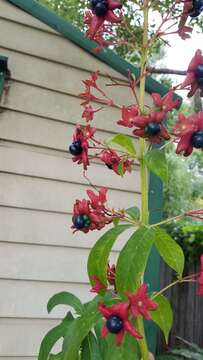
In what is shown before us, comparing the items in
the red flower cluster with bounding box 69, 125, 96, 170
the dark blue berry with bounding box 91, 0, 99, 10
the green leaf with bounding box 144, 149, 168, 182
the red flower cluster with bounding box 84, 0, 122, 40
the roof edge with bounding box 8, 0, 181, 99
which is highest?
the roof edge with bounding box 8, 0, 181, 99

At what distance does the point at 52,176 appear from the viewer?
2494mm

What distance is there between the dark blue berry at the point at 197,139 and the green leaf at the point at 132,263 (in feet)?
0.83

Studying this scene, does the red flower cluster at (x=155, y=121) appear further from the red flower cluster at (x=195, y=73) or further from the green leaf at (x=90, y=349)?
the green leaf at (x=90, y=349)

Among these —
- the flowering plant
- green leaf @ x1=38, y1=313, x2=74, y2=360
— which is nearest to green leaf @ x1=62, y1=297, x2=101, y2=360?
the flowering plant

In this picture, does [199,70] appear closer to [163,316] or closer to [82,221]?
[82,221]

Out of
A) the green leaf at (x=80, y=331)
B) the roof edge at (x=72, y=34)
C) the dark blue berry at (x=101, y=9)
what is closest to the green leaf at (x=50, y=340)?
the green leaf at (x=80, y=331)

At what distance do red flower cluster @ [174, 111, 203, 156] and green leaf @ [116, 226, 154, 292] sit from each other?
24 cm

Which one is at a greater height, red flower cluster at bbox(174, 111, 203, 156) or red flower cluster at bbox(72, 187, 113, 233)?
red flower cluster at bbox(174, 111, 203, 156)

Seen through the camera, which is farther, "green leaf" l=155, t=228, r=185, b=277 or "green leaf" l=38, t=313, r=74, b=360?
"green leaf" l=38, t=313, r=74, b=360

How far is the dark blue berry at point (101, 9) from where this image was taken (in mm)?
1166

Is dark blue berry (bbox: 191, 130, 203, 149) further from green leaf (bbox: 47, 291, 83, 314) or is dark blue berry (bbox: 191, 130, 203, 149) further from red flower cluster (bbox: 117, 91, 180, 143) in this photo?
green leaf (bbox: 47, 291, 83, 314)

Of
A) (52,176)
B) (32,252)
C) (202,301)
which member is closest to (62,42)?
(52,176)

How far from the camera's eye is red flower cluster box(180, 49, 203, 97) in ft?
3.47

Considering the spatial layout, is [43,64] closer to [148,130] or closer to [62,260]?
[62,260]
